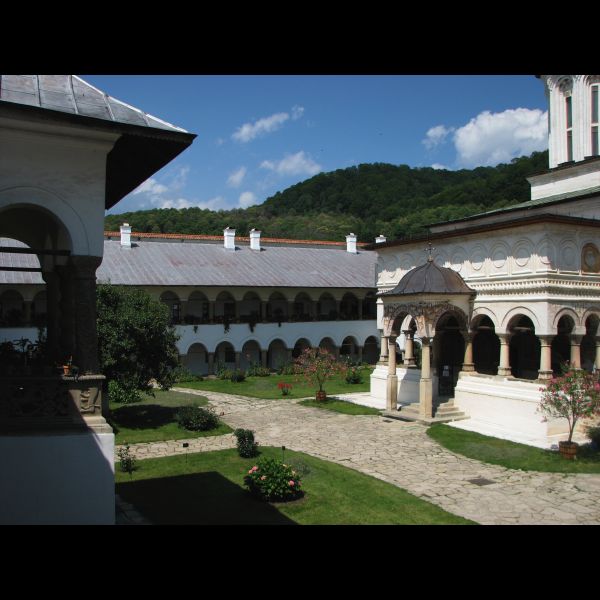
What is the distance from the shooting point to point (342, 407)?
67.6 ft

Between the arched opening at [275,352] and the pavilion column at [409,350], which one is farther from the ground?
the pavilion column at [409,350]

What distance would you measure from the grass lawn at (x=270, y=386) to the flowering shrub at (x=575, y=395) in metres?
11.5

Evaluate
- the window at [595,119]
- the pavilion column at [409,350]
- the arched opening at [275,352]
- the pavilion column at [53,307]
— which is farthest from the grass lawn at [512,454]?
the arched opening at [275,352]

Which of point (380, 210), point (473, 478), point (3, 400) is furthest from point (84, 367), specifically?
point (380, 210)

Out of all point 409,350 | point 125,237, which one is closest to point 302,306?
point 125,237

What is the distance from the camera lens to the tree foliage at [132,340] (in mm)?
16750

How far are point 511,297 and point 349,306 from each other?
66.9 ft

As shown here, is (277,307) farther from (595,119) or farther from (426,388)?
(595,119)

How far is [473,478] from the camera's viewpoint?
40.2 feet

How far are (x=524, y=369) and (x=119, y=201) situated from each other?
1482 cm

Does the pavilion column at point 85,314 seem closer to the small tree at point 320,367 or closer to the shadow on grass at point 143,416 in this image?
the shadow on grass at point 143,416
